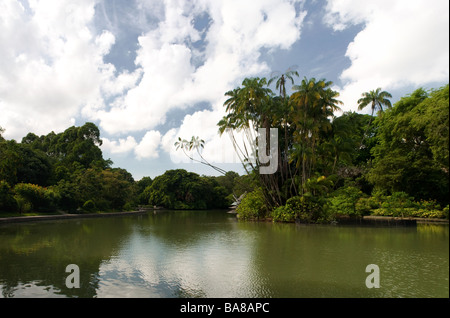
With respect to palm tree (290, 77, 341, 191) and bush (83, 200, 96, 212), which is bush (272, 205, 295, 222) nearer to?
palm tree (290, 77, 341, 191)

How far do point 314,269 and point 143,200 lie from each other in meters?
53.9

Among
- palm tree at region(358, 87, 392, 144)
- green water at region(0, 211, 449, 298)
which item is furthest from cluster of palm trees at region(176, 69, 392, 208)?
green water at region(0, 211, 449, 298)

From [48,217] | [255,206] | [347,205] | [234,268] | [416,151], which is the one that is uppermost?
[416,151]

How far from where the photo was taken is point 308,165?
23.9 m

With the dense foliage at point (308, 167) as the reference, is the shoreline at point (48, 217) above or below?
below

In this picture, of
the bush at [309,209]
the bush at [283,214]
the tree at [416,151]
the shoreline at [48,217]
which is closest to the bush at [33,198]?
the shoreline at [48,217]

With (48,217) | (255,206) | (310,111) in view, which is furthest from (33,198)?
(310,111)

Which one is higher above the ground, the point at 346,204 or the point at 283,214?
the point at 346,204

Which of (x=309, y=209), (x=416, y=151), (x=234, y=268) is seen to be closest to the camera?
(x=234, y=268)

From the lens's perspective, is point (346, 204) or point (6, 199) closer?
point (346, 204)

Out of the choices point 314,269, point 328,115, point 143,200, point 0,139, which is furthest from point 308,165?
point 143,200

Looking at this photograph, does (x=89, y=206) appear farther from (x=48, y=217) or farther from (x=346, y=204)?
(x=346, y=204)

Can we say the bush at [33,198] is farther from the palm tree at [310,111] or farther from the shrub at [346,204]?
the shrub at [346,204]
